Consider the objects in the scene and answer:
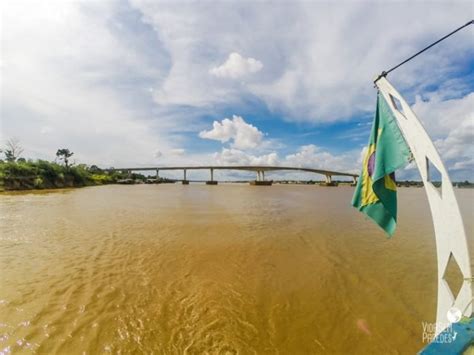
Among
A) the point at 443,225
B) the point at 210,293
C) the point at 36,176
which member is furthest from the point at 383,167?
the point at 36,176

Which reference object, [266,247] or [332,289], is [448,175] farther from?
[266,247]

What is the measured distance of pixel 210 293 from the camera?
4559 millimetres

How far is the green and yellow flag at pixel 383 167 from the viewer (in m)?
3.28

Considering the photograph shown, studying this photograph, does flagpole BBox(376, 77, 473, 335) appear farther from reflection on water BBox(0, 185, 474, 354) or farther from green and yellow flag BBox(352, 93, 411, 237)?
reflection on water BBox(0, 185, 474, 354)

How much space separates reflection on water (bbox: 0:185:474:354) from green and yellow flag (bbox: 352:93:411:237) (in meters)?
1.89

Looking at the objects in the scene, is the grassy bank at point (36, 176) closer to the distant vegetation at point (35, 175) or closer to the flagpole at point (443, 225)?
the distant vegetation at point (35, 175)

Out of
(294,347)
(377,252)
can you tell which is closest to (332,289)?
(294,347)

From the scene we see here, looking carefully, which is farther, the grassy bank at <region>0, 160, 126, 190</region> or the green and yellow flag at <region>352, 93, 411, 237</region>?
the grassy bank at <region>0, 160, 126, 190</region>

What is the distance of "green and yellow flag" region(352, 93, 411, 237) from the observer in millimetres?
3283

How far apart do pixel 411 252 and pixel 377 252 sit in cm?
117

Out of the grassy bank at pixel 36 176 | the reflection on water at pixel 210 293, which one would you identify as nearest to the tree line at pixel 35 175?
the grassy bank at pixel 36 176

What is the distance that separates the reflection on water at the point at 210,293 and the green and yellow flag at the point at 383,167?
189cm

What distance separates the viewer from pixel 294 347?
316cm

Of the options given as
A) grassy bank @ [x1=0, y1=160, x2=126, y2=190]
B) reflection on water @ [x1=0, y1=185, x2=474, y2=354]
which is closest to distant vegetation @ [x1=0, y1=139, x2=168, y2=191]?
grassy bank @ [x1=0, y1=160, x2=126, y2=190]
